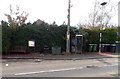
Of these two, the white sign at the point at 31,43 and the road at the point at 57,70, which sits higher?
the white sign at the point at 31,43

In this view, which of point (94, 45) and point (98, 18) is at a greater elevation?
point (98, 18)

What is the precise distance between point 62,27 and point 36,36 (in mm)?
3465

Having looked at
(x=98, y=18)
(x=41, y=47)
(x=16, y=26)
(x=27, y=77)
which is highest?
(x=98, y=18)

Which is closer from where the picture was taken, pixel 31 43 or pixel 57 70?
pixel 57 70

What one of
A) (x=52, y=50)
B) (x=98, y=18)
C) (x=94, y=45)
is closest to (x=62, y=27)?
(x=52, y=50)

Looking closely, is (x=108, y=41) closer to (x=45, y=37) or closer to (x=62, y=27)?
(x=62, y=27)

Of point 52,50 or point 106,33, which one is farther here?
point 106,33

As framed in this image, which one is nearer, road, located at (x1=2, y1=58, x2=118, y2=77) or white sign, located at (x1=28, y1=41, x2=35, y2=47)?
road, located at (x1=2, y1=58, x2=118, y2=77)

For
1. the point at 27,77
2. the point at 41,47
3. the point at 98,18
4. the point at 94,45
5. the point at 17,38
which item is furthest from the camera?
the point at 98,18

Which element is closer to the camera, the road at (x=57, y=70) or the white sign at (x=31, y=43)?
the road at (x=57, y=70)

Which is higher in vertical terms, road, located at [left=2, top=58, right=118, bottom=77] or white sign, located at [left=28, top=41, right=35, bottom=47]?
white sign, located at [left=28, top=41, right=35, bottom=47]

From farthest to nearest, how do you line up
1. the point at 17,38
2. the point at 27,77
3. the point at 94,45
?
the point at 94,45
the point at 17,38
the point at 27,77

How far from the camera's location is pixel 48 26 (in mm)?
14656

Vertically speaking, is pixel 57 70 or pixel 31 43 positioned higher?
pixel 31 43
